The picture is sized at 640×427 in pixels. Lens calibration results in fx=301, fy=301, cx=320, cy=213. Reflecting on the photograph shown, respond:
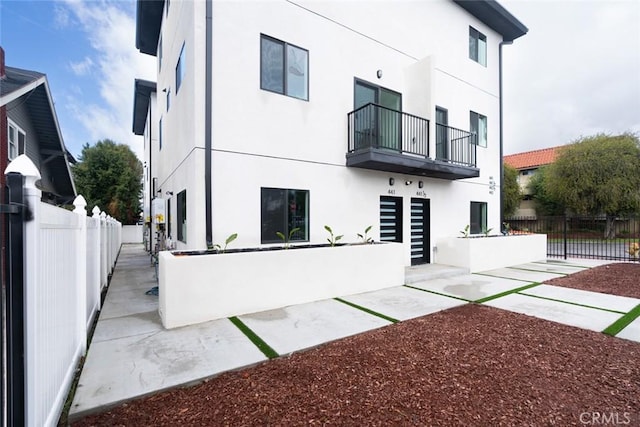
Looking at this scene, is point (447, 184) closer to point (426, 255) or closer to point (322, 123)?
point (426, 255)

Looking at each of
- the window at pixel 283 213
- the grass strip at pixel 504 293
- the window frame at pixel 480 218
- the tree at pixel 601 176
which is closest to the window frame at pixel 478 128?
the window frame at pixel 480 218

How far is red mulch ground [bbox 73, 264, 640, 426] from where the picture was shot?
2.36 m

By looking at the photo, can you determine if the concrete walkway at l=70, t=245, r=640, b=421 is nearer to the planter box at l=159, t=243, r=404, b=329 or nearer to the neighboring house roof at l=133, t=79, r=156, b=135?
the planter box at l=159, t=243, r=404, b=329

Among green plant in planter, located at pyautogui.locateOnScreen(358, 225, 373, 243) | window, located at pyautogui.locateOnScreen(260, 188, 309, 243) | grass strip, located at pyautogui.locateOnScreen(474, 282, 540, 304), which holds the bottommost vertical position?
grass strip, located at pyautogui.locateOnScreen(474, 282, 540, 304)

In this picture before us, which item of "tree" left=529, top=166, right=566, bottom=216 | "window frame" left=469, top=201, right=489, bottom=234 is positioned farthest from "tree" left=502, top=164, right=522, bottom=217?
"window frame" left=469, top=201, right=489, bottom=234

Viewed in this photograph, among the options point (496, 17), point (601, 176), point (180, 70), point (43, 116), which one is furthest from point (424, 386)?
point (601, 176)

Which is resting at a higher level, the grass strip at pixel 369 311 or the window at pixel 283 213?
the window at pixel 283 213

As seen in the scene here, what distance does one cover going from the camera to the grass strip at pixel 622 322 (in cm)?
417

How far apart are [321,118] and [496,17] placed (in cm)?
910

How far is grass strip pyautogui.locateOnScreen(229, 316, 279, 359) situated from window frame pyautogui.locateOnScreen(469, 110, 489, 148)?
33.6 feet

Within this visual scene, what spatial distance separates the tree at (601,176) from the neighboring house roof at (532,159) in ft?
20.5

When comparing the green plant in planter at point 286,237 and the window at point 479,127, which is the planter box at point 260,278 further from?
the window at point 479,127

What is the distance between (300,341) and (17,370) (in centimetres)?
273

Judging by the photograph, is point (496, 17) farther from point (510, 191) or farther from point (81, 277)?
point (510, 191)
